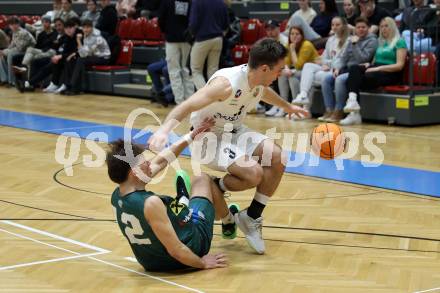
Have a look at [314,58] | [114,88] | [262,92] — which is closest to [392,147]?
[314,58]

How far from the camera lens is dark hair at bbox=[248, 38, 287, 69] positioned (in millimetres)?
5324

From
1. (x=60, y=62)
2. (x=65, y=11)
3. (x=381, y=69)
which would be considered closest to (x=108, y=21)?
(x=60, y=62)

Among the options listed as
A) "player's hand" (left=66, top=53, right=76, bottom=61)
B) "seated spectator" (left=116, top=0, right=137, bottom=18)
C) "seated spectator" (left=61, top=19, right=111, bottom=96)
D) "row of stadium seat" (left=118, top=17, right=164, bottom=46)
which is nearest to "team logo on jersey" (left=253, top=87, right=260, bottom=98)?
"seated spectator" (left=61, top=19, right=111, bottom=96)

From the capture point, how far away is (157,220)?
4.66 metres

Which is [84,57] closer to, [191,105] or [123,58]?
[123,58]

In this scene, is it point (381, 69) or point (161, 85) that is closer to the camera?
point (381, 69)

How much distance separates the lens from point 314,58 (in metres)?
12.0

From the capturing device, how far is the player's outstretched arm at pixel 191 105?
4.58 meters

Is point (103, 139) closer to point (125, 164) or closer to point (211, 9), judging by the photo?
point (211, 9)

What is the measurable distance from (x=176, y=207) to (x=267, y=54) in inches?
46.9

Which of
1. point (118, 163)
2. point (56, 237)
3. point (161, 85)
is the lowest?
point (161, 85)

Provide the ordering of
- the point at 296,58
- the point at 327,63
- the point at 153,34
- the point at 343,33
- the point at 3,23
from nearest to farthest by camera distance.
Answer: the point at 343,33 → the point at 327,63 → the point at 296,58 → the point at 153,34 → the point at 3,23

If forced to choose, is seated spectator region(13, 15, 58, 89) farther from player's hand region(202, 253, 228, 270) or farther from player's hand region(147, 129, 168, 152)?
player's hand region(147, 129, 168, 152)

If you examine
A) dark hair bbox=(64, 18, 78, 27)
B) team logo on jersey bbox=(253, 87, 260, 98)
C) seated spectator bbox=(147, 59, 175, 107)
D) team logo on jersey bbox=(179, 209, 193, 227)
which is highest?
team logo on jersey bbox=(253, 87, 260, 98)
